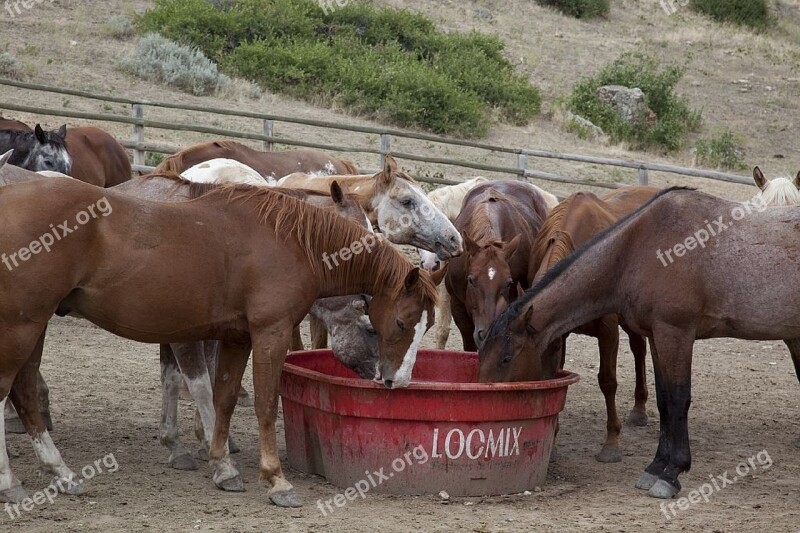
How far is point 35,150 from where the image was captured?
31.8 ft

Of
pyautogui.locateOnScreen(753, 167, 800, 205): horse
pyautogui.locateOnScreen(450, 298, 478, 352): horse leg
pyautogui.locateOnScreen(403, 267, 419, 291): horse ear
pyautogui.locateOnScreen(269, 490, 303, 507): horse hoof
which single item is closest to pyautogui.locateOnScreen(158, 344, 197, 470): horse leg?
pyautogui.locateOnScreen(269, 490, 303, 507): horse hoof

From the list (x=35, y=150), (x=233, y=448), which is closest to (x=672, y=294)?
(x=233, y=448)

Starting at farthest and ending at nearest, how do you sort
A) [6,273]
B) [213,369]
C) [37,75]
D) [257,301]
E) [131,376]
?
[37,75] < [131,376] < [213,369] < [257,301] < [6,273]

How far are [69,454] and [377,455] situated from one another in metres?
1.99

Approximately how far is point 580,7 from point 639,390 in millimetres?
25632

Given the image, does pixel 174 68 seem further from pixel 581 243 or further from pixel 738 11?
pixel 738 11

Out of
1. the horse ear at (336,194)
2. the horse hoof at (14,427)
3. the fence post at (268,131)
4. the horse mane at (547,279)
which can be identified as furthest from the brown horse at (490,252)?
the fence post at (268,131)

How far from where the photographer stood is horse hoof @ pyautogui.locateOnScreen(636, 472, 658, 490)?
581 cm

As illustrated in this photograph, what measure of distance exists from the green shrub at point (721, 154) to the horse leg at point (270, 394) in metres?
19.3

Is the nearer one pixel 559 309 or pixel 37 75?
pixel 559 309

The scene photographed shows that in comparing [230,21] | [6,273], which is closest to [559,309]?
[6,273]

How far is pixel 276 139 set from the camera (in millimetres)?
15711

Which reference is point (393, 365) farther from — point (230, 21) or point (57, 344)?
point (230, 21)

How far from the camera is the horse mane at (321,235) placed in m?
5.36
